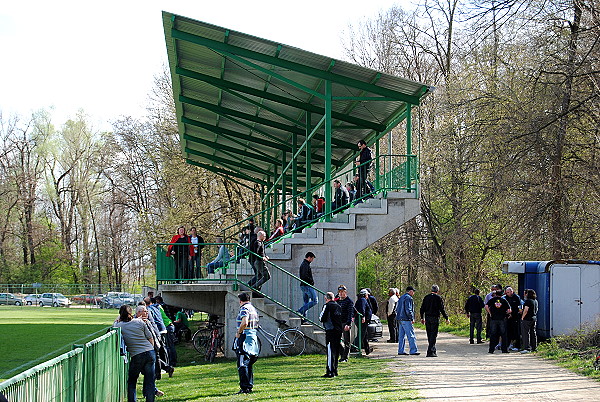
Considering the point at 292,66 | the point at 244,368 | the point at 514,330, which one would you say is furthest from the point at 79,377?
the point at 514,330

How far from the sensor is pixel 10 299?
228 feet

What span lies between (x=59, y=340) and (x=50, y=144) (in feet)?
167

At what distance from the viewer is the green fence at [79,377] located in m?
7.33

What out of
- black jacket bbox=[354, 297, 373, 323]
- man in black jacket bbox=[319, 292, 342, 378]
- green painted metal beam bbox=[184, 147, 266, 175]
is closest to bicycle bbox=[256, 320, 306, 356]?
black jacket bbox=[354, 297, 373, 323]

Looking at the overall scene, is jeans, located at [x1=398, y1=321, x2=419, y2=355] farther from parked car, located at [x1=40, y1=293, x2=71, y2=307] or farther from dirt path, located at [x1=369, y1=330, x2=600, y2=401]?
parked car, located at [x1=40, y1=293, x2=71, y2=307]

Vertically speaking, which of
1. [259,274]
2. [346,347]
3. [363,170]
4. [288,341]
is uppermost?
[363,170]

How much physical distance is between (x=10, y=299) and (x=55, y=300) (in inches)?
199

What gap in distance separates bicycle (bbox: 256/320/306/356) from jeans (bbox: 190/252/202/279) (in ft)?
10.2

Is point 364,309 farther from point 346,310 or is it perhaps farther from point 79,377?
point 79,377

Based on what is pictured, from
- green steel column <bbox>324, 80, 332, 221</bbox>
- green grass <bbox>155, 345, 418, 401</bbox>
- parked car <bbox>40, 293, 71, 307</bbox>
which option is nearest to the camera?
green grass <bbox>155, 345, 418, 401</bbox>

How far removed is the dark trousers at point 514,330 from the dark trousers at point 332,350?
7.08 meters

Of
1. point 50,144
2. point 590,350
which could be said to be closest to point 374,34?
point 590,350

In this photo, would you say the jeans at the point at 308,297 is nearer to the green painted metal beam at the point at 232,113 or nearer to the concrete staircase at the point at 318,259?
the concrete staircase at the point at 318,259

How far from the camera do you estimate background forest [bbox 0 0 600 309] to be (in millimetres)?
21609
